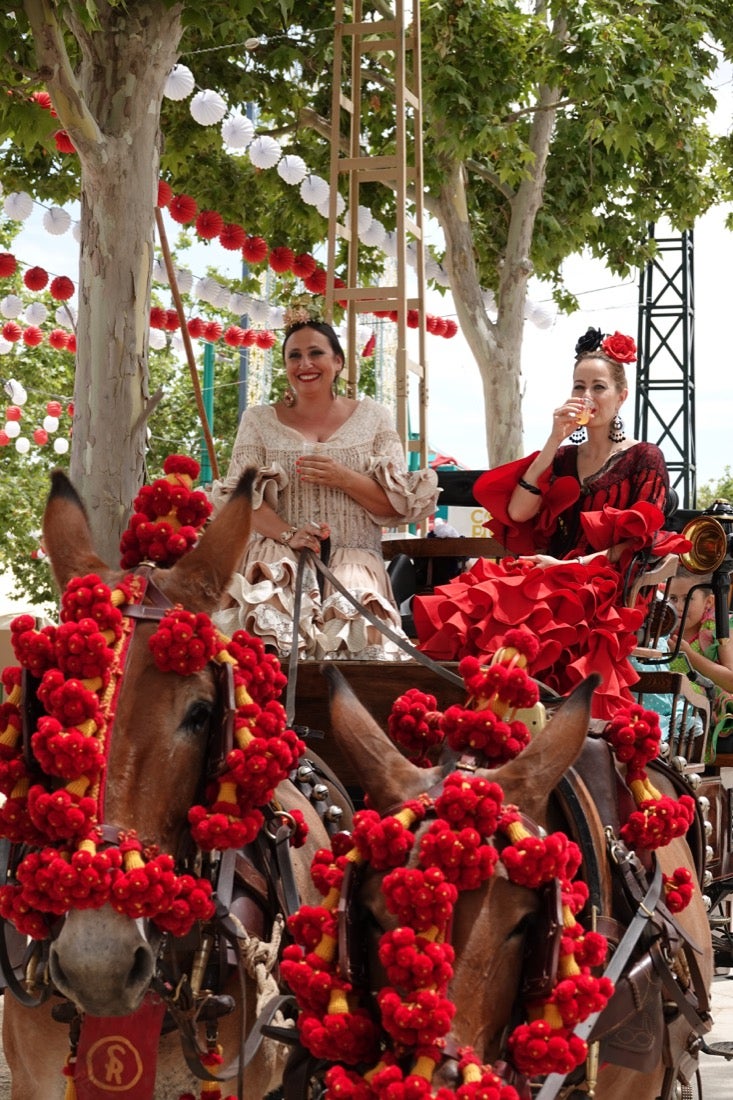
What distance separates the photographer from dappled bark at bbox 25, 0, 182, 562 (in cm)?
673

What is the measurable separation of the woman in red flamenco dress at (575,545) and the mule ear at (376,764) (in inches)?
65.9

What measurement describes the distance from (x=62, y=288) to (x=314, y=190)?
402cm

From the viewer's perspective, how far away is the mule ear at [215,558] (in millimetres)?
3572

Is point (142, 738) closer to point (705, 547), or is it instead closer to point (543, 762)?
point (543, 762)

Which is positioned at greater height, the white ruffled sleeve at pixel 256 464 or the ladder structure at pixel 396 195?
the ladder structure at pixel 396 195

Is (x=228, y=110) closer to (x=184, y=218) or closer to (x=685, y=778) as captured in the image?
(x=184, y=218)

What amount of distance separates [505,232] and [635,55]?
3.11 m

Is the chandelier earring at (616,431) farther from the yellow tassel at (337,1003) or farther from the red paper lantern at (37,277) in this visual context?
the red paper lantern at (37,277)

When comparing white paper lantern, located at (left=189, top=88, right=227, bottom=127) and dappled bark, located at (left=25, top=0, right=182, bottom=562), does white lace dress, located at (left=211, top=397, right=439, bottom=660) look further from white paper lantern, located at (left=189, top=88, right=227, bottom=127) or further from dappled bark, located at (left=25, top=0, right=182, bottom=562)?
white paper lantern, located at (left=189, top=88, right=227, bottom=127)

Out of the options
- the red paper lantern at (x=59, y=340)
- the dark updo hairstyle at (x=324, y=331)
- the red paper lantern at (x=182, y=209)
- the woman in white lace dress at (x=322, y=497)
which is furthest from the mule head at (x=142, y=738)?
the red paper lantern at (x=59, y=340)

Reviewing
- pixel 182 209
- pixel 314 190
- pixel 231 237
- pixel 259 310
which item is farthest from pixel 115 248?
pixel 259 310

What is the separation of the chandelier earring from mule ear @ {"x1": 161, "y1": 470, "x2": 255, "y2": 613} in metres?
2.35

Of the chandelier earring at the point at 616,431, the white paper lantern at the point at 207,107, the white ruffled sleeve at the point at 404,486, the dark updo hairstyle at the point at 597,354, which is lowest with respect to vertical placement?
the white ruffled sleeve at the point at 404,486

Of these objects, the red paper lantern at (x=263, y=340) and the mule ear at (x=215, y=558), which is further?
the red paper lantern at (x=263, y=340)
